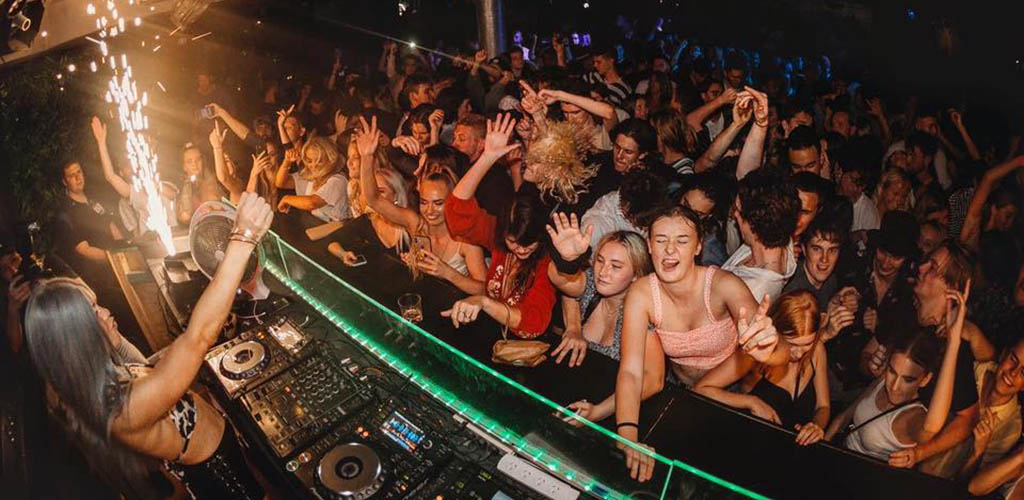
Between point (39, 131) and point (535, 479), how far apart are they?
5166mm

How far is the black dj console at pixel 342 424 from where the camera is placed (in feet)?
6.10

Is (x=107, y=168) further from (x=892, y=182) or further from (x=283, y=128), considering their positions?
(x=892, y=182)

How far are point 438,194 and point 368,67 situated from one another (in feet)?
29.8

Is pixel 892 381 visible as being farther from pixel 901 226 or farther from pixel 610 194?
pixel 610 194

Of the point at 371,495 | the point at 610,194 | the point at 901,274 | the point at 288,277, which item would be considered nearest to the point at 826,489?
the point at 371,495

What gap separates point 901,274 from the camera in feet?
9.82

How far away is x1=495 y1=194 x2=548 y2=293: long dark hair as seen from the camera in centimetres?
268

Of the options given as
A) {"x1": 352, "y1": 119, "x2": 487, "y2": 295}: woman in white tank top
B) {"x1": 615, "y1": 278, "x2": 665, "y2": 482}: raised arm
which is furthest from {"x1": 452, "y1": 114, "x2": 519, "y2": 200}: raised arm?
{"x1": 615, "y1": 278, "x2": 665, "y2": 482}: raised arm

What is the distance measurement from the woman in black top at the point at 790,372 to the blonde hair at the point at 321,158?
10.4 feet

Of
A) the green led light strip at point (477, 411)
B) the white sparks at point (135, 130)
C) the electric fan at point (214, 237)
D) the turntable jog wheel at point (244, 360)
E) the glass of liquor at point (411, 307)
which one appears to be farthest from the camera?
the white sparks at point (135, 130)

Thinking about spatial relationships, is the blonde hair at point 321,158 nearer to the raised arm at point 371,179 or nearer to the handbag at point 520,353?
the raised arm at point 371,179

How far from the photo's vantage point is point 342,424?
6.88 feet

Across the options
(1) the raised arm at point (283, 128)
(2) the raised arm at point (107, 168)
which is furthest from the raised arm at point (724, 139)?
(2) the raised arm at point (107, 168)

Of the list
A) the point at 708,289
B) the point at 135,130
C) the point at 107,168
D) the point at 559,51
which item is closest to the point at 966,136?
the point at 708,289
